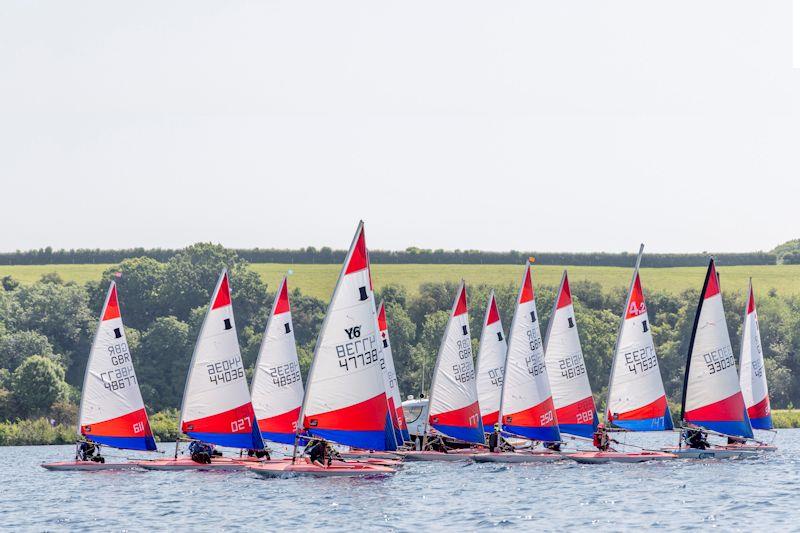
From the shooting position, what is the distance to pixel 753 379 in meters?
79.5

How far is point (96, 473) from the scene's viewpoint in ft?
213

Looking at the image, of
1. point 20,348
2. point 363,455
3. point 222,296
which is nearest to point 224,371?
point 222,296

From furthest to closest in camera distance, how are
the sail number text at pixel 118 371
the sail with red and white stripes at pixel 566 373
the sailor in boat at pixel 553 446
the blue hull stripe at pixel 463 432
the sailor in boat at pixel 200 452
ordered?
the blue hull stripe at pixel 463 432 → the sail with red and white stripes at pixel 566 373 → the sailor in boat at pixel 553 446 → the sail number text at pixel 118 371 → the sailor in boat at pixel 200 452

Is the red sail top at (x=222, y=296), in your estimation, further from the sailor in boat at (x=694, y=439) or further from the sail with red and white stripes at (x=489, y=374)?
the sailor in boat at (x=694, y=439)

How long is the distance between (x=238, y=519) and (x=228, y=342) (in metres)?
17.1

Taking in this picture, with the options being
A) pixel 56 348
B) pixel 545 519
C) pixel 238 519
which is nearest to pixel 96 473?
pixel 238 519

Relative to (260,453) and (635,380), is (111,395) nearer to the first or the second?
(260,453)

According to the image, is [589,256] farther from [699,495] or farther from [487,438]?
[699,495]

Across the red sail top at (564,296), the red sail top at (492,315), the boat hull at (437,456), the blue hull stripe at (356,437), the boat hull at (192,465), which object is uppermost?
the red sail top at (564,296)

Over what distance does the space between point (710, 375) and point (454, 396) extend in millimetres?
12298

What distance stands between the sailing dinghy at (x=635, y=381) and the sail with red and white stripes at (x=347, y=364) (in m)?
14.2

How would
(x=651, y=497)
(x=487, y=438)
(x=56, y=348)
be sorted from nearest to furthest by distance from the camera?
(x=651, y=497) < (x=487, y=438) < (x=56, y=348)

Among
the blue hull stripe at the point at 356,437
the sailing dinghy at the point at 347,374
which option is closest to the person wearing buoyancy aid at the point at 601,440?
the blue hull stripe at the point at 356,437

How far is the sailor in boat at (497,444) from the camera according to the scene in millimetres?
70562
